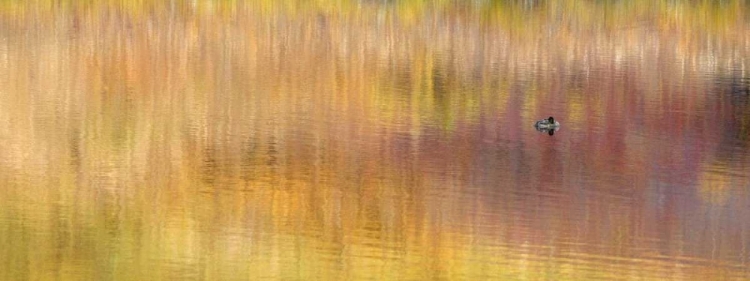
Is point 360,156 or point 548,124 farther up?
point 548,124

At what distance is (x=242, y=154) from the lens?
25781 millimetres

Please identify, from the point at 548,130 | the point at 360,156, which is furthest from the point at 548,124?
the point at 360,156

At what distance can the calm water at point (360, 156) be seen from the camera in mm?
19844

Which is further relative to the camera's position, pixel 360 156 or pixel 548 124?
pixel 548 124

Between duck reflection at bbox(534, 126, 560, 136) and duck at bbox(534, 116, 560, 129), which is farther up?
duck at bbox(534, 116, 560, 129)

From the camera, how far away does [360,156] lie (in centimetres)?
2583

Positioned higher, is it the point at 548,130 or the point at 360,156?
the point at 548,130

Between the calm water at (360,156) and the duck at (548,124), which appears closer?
the calm water at (360,156)

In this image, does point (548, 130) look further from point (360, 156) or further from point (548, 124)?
point (360, 156)

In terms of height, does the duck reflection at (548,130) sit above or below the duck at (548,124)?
below

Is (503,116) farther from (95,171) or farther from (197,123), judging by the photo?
(95,171)

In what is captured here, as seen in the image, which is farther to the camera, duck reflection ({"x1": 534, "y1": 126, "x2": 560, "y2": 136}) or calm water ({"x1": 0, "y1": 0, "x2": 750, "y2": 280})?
duck reflection ({"x1": 534, "y1": 126, "x2": 560, "y2": 136})

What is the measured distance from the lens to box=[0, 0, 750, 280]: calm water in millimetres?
19844

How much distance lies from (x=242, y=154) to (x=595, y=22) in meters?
29.9
